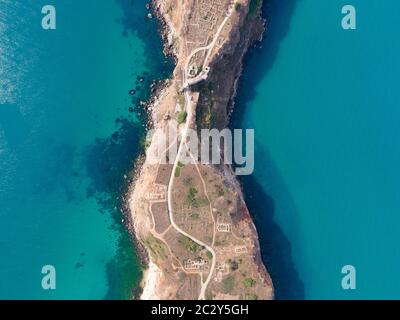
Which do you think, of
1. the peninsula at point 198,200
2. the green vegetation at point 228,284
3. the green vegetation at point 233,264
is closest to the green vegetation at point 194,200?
the peninsula at point 198,200

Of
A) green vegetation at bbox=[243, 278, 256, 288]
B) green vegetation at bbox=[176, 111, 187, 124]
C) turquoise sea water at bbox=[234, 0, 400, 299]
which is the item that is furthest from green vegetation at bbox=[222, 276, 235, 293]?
green vegetation at bbox=[176, 111, 187, 124]

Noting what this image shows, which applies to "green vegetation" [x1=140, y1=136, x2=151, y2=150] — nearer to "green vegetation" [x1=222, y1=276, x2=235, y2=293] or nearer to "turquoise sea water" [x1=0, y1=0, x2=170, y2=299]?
"turquoise sea water" [x1=0, y1=0, x2=170, y2=299]

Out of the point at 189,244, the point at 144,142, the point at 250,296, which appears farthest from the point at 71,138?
the point at 250,296

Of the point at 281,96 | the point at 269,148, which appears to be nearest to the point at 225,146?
the point at 269,148

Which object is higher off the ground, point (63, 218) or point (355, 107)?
point (355, 107)
